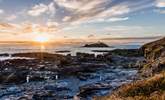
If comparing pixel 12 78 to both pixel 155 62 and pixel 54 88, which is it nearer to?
pixel 54 88

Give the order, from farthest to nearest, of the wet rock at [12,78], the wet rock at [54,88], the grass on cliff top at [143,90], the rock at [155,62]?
the wet rock at [12,78] → the wet rock at [54,88] → the rock at [155,62] → the grass on cliff top at [143,90]

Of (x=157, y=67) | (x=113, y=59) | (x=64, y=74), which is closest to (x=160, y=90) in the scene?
(x=157, y=67)

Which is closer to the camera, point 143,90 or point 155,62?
point 143,90

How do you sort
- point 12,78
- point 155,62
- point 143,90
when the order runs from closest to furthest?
point 143,90, point 155,62, point 12,78

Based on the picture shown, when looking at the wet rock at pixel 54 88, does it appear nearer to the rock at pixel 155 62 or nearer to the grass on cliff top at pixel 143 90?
the rock at pixel 155 62

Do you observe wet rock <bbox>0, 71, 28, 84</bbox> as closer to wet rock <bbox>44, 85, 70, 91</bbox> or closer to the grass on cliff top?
wet rock <bbox>44, 85, 70, 91</bbox>

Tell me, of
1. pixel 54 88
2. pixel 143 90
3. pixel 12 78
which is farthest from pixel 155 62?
pixel 12 78

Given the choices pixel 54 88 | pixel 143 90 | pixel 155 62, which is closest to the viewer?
pixel 143 90

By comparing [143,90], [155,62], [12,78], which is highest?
[155,62]

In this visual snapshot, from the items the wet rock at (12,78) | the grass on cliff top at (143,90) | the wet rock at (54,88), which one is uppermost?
the grass on cliff top at (143,90)

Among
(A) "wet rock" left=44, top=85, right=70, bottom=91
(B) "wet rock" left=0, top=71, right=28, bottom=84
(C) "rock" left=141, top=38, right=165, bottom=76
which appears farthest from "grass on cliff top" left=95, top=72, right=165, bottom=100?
(B) "wet rock" left=0, top=71, right=28, bottom=84

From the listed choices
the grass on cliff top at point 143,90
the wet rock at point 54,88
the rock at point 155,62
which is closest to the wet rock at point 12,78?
the wet rock at point 54,88

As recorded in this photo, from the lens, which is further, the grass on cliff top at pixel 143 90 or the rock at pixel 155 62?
the rock at pixel 155 62

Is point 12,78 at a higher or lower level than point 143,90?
lower
